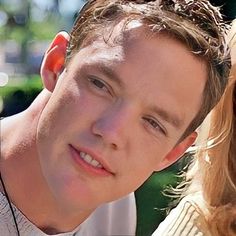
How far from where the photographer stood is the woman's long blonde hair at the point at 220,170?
5.90 feet

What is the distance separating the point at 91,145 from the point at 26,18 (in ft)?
15.9

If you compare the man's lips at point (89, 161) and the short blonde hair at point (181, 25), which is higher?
the short blonde hair at point (181, 25)

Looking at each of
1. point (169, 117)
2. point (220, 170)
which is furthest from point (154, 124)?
point (220, 170)

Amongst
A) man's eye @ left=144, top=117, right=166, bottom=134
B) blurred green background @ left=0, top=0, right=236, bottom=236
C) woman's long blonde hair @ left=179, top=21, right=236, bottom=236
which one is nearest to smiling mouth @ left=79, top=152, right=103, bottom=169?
man's eye @ left=144, top=117, right=166, bottom=134

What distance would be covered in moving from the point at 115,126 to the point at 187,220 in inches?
32.2

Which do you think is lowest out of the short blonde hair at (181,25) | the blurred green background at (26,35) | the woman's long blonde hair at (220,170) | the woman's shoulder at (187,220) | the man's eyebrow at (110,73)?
the blurred green background at (26,35)

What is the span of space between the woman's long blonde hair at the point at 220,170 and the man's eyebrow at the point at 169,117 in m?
0.57

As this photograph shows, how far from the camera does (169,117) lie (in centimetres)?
120

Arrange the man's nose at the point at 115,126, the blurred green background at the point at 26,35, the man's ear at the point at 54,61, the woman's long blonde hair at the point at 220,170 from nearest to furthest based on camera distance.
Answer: the man's nose at the point at 115,126 < the man's ear at the point at 54,61 < the woman's long blonde hair at the point at 220,170 < the blurred green background at the point at 26,35

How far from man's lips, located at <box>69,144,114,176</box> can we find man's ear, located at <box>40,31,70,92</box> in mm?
170

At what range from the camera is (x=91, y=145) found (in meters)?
1.12

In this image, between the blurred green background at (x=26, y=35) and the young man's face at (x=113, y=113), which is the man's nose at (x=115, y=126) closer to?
the young man's face at (x=113, y=113)

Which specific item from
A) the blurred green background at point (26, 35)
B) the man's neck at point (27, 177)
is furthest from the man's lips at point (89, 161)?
the blurred green background at point (26, 35)

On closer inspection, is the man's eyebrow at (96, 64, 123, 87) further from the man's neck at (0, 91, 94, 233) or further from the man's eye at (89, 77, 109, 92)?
the man's neck at (0, 91, 94, 233)
